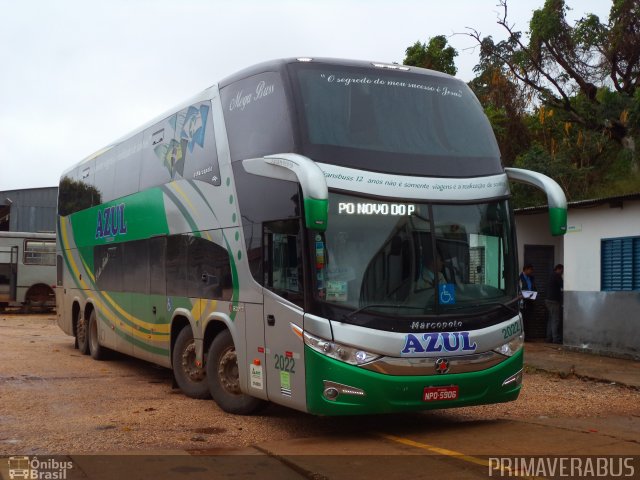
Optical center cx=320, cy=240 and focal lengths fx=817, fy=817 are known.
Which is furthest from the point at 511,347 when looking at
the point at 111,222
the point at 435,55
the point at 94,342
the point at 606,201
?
the point at 435,55

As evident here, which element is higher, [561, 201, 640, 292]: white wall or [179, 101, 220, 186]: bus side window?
[179, 101, 220, 186]: bus side window

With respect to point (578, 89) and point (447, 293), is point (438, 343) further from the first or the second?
point (578, 89)

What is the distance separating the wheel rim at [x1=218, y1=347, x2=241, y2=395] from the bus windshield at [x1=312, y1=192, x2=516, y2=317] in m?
2.21

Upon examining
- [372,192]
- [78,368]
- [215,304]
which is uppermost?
[372,192]

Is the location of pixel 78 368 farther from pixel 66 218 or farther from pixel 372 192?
pixel 372 192

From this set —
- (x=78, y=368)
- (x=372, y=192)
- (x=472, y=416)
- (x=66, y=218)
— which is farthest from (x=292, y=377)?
(x=66, y=218)

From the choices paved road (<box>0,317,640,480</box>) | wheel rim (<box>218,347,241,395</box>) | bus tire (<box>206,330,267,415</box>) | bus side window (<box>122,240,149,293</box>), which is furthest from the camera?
bus side window (<box>122,240,149,293</box>)

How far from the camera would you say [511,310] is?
858 cm

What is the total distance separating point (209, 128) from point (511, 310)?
172 inches

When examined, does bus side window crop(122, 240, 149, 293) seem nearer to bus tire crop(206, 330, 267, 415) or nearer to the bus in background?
bus tire crop(206, 330, 267, 415)

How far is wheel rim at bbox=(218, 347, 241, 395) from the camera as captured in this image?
9547 mm
